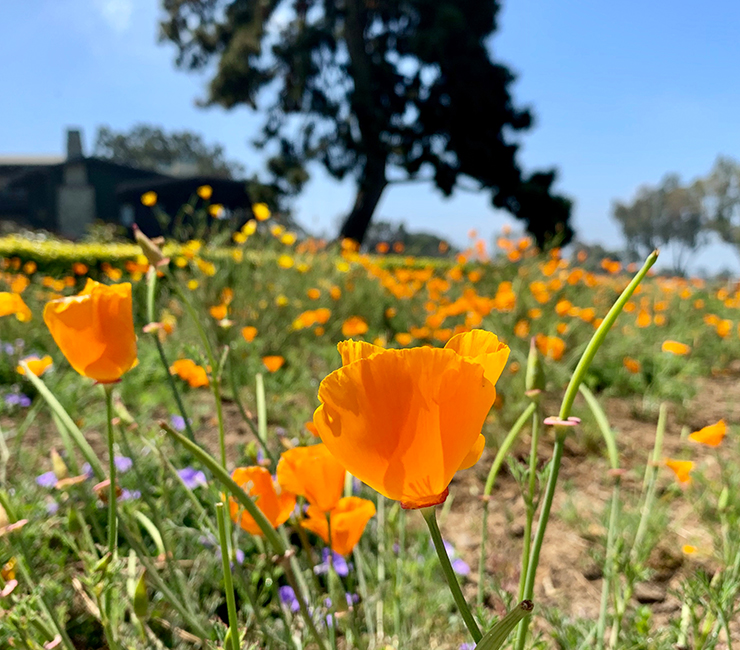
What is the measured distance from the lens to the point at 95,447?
84.2 inches

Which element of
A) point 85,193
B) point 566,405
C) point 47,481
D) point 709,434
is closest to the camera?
point 566,405

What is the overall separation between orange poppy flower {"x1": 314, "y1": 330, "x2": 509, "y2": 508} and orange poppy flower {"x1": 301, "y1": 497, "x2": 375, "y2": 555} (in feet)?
1.03

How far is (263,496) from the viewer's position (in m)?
0.69

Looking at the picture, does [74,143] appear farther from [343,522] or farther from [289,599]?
[343,522]

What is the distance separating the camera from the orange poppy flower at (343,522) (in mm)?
725

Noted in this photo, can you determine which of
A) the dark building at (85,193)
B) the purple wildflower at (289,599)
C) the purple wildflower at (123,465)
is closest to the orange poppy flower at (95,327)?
the purple wildflower at (289,599)

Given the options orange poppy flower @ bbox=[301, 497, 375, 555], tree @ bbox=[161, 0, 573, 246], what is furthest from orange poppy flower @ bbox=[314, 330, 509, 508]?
tree @ bbox=[161, 0, 573, 246]

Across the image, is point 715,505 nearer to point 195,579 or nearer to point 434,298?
point 195,579

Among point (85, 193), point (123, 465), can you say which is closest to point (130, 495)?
point (123, 465)

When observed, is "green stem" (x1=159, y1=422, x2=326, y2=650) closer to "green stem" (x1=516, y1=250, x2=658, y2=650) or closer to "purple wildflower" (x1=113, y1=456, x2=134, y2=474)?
"green stem" (x1=516, y1=250, x2=658, y2=650)

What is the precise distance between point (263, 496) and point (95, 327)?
0.28 metres

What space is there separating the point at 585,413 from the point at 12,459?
227 centimetres

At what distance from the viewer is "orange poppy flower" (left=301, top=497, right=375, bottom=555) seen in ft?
2.38

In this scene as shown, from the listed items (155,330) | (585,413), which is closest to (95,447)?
(155,330)
